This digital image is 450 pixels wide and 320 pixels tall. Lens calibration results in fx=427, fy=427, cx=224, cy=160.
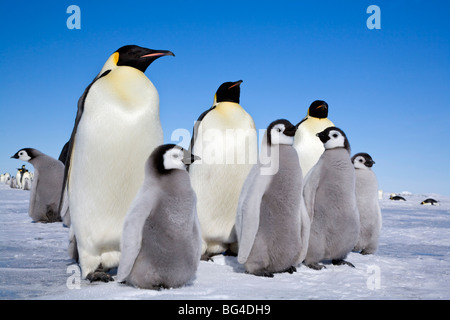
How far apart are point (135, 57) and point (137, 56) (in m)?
0.02

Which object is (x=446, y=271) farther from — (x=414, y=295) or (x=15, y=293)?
(x=15, y=293)

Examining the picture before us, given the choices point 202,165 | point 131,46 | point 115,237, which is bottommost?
point 115,237

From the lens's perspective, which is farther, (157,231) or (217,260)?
(217,260)

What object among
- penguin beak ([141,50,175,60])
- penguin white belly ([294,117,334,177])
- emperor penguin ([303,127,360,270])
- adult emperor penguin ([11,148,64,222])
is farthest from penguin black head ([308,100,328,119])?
adult emperor penguin ([11,148,64,222])

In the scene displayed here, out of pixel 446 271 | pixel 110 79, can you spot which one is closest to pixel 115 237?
pixel 110 79

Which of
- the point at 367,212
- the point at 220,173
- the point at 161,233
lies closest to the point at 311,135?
the point at 367,212

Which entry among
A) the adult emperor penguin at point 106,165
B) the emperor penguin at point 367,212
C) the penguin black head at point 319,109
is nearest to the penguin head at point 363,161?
the emperor penguin at point 367,212

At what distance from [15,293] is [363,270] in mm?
2644

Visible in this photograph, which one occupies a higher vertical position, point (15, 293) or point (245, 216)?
point (245, 216)

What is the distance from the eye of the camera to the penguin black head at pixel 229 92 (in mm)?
4461

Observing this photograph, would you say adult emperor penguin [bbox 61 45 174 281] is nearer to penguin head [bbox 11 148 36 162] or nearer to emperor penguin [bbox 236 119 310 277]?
emperor penguin [bbox 236 119 310 277]

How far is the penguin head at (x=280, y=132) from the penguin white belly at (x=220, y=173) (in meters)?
0.62

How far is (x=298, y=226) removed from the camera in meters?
3.34
